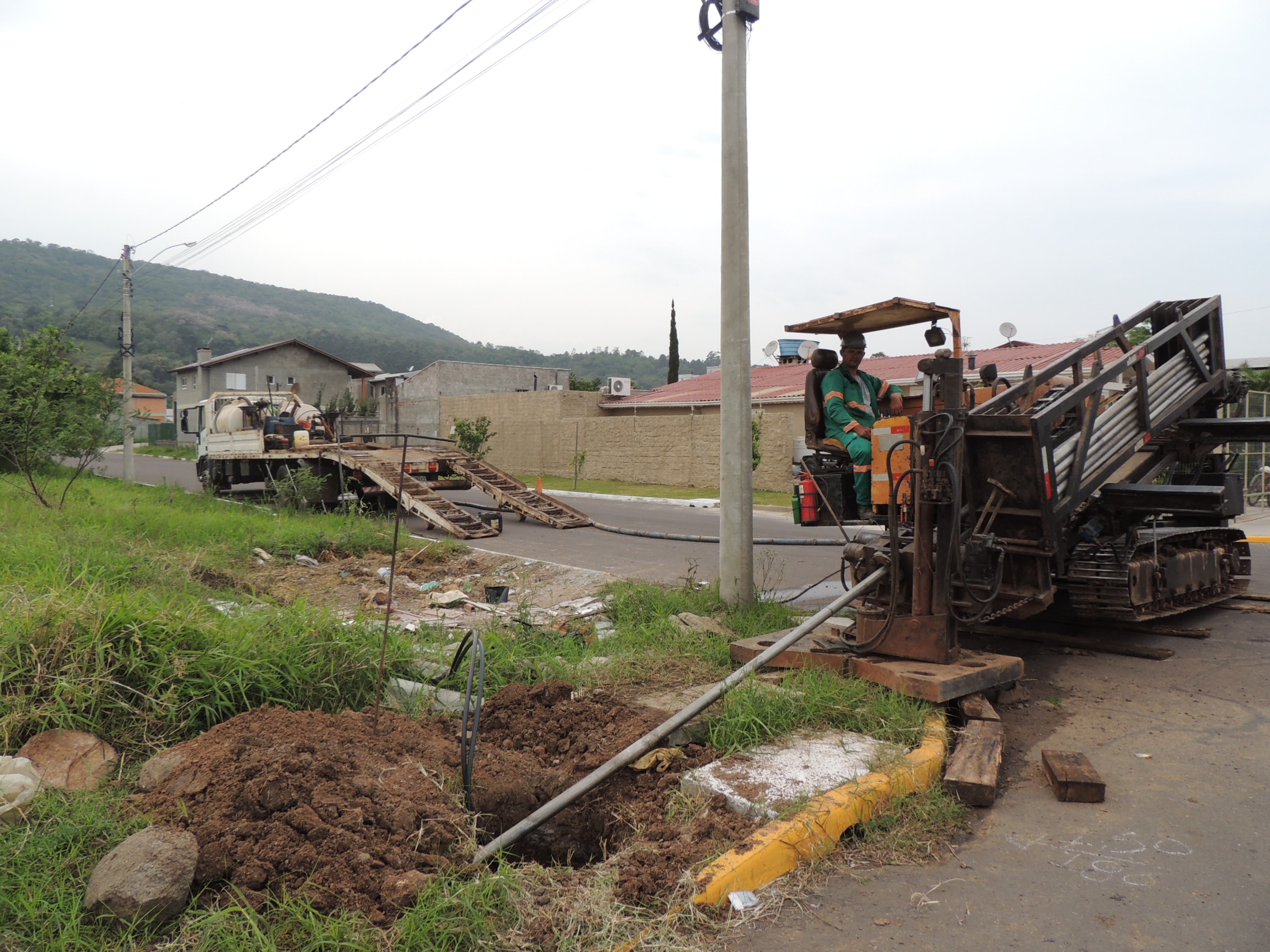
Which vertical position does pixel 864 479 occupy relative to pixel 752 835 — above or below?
above

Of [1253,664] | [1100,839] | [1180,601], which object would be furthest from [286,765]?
[1180,601]

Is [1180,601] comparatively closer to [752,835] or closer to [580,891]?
[752,835]

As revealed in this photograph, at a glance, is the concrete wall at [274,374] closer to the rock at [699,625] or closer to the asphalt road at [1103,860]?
the rock at [699,625]

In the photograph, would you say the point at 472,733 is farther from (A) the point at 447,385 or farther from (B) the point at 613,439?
(A) the point at 447,385

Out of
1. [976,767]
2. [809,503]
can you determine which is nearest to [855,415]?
[809,503]

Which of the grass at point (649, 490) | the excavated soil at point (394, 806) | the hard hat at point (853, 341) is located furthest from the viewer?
the grass at point (649, 490)

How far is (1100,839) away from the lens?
3512 mm

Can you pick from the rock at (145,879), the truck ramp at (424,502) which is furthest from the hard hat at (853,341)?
the truck ramp at (424,502)

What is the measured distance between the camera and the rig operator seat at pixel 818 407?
23.1 ft

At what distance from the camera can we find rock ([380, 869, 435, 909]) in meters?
2.82

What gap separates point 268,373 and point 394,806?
6384 cm

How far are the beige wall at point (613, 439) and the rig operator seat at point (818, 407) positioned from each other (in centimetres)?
1704

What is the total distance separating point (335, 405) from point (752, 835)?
5185 centimetres

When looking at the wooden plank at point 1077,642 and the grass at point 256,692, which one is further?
the wooden plank at point 1077,642
